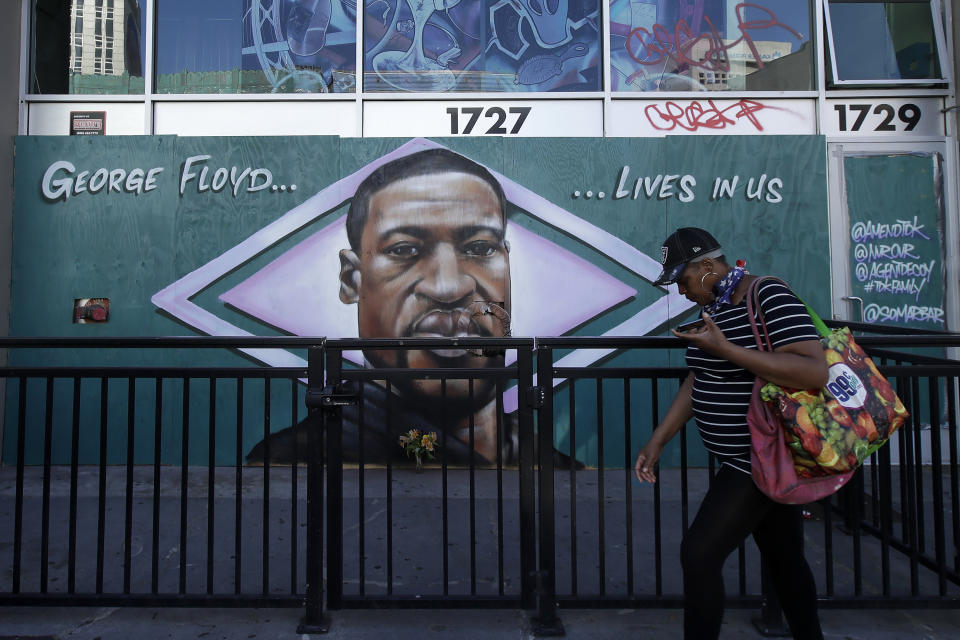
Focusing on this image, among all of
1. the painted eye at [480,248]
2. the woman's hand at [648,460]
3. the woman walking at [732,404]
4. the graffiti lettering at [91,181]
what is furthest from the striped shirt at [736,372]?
the graffiti lettering at [91,181]

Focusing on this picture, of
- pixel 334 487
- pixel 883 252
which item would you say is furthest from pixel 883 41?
pixel 334 487

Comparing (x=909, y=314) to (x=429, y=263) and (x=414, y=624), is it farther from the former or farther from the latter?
(x=414, y=624)

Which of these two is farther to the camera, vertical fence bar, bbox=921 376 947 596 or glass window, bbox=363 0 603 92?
glass window, bbox=363 0 603 92

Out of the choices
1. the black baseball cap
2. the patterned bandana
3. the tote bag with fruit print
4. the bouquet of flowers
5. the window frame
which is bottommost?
the bouquet of flowers

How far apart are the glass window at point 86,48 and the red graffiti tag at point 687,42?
4966mm

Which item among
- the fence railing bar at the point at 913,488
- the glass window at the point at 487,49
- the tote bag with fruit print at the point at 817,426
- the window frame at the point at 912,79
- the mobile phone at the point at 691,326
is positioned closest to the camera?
the tote bag with fruit print at the point at 817,426

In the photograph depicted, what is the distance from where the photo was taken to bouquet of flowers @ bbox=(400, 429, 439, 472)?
6.00 m

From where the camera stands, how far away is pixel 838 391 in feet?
7.77

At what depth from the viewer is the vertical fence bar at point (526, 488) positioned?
3332 mm

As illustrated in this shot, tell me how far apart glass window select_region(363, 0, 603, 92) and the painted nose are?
174cm

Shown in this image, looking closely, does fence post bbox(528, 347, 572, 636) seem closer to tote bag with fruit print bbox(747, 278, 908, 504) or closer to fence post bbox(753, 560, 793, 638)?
fence post bbox(753, 560, 793, 638)

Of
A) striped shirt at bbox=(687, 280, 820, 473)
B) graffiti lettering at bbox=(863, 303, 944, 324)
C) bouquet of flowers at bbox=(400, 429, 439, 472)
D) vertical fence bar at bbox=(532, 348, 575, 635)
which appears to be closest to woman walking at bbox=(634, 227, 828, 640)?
striped shirt at bbox=(687, 280, 820, 473)

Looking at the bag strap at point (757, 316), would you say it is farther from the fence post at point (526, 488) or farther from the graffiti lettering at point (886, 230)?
the graffiti lettering at point (886, 230)

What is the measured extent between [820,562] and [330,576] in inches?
121
